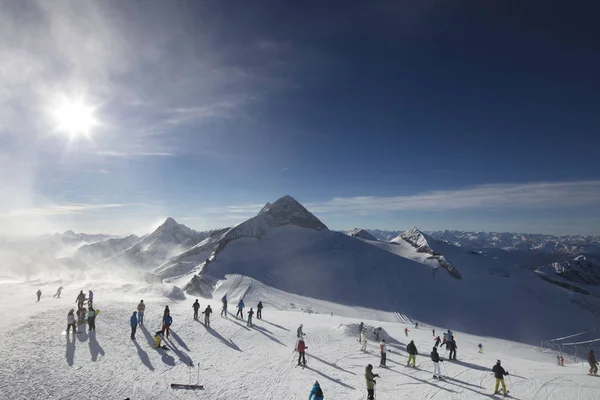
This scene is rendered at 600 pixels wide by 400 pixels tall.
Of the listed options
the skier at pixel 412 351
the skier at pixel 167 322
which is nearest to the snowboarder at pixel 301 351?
the skier at pixel 412 351

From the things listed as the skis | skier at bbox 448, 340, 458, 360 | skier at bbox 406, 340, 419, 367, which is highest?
the skis

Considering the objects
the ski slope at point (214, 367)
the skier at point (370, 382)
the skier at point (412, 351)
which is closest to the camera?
the skier at point (370, 382)

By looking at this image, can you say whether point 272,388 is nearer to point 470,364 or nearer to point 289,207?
point 470,364

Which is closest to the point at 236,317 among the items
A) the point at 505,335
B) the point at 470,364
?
the point at 470,364

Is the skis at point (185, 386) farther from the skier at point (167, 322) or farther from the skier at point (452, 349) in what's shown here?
the skier at point (452, 349)

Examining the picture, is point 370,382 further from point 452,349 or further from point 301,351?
point 452,349

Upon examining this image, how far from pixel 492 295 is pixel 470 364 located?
99359mm

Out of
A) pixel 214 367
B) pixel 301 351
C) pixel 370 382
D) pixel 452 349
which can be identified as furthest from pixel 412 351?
pixel 214 367

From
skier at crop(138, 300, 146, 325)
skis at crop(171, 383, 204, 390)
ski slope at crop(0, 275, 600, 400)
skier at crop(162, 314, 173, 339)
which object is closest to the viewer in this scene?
ski slope at crop(0, 275, 600, 400)

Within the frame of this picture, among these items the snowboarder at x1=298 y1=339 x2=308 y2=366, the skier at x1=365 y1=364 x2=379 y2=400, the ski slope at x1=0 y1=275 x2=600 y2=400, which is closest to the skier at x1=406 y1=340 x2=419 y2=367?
the ski slope at x1=0 y1=275 x2=600 y2=400

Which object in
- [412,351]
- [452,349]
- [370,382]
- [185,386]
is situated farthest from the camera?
[452,349]

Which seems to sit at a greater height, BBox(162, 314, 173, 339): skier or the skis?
BBox(162, 314, 173, 339): skier

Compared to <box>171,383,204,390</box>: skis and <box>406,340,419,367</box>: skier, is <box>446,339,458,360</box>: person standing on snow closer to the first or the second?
<box>406,340,419,367</box>: skier

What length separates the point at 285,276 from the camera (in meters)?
97.6
